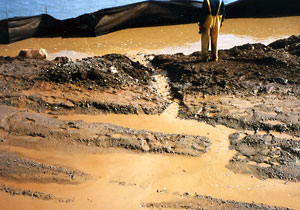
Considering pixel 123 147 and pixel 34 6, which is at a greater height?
pixel 34 6

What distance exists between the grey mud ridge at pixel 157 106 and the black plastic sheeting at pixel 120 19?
8.32ft

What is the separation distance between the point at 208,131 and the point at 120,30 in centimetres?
644

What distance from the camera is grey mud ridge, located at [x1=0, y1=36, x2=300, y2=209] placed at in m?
4.50

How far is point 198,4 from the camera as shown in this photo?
1102cm

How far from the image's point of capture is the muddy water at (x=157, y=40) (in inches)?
363

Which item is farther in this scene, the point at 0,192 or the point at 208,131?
the point at 208,131

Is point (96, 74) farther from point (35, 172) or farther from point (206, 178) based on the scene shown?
point (206, 178)

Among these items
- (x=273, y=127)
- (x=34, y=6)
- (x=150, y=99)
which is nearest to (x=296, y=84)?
(x=273, y=127)

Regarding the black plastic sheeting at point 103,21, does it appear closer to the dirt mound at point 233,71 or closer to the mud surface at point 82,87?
the dirt mound at point 233,71

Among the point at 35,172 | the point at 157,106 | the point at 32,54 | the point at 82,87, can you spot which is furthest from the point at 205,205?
the point at 32,54

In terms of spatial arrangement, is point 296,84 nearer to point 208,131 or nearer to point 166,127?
point 208,131

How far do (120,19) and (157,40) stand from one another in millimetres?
1535

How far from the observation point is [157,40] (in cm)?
995

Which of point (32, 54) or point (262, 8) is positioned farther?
point (262, 8)
